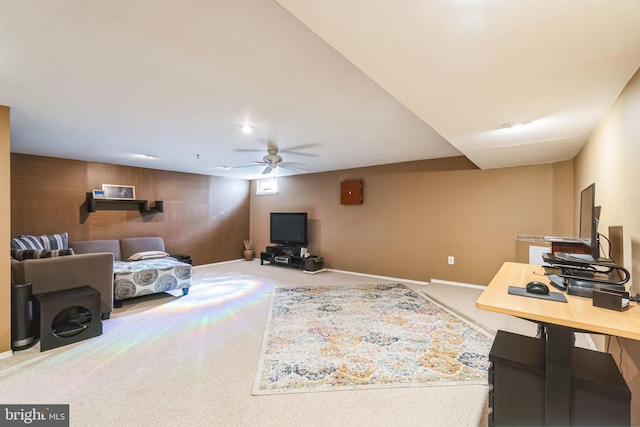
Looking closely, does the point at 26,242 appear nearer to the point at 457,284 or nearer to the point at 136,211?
the point at 136,211

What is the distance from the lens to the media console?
19.4 feet

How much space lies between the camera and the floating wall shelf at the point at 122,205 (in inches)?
196

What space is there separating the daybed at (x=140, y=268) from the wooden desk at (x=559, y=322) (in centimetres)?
422

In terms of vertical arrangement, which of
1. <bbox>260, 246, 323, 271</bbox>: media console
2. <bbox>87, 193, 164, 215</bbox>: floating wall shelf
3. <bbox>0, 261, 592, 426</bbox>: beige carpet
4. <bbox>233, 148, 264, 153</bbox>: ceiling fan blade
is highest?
<bbox>233, 148, 264, 153</bbox>: ceiling fan blade

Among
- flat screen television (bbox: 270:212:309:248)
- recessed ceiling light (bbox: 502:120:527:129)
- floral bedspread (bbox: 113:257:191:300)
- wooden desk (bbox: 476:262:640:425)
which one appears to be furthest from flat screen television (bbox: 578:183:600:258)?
flat screen television (bbox: 270:212:309:248)

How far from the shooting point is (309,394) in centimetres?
194

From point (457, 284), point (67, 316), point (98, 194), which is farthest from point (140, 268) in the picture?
point (457, 284)

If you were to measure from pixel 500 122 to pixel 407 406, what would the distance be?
2.23m

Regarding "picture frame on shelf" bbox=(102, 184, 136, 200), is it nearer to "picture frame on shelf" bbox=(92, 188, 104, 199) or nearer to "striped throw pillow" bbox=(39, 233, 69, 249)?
"picture frame on shelf" bbox=(92, 188, 104, 199)

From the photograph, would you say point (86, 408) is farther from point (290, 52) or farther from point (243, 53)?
point (290, 52)

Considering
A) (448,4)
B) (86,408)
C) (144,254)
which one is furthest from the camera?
(144,254)

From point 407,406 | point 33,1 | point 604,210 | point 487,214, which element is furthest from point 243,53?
point 487,214

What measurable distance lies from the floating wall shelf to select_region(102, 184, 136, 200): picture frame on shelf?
0.26 ft

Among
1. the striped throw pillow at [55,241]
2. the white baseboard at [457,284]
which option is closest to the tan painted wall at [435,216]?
the white baseboard at [457,284]
